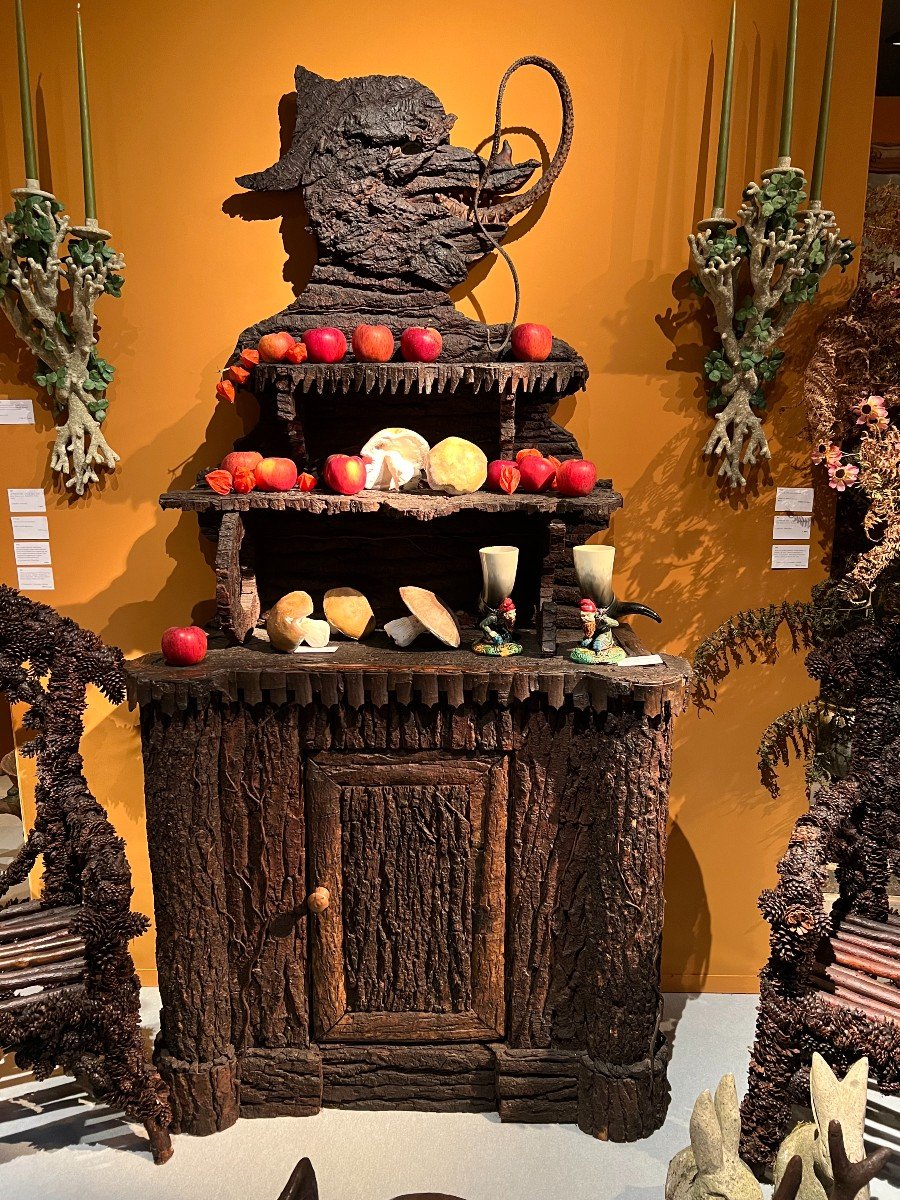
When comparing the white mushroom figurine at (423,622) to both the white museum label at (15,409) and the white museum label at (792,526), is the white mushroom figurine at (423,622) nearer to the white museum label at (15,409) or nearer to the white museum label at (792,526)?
the white museum label at (792,526)

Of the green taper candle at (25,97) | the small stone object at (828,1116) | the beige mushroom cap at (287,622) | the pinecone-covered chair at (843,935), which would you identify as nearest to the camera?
the small stone object at (828,1116)

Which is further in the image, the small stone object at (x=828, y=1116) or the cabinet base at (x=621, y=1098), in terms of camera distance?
the cabinet base at (x=621, y=1098)

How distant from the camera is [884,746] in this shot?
2.18 meters

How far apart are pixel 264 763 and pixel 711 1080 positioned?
4.61 feet

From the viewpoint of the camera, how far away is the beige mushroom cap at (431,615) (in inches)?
84.3

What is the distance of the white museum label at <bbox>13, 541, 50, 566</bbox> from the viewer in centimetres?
258

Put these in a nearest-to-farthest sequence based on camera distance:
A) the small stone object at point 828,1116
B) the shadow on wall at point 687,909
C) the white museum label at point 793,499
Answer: the small stone object at point 828,1116, the white museum label at point 793,499, the shadow on wall at point 687,909

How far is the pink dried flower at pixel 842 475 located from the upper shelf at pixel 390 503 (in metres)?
0.55

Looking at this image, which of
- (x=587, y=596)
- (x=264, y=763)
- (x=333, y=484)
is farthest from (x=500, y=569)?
(x=264, y=763)

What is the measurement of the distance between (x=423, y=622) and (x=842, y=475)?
1.11m

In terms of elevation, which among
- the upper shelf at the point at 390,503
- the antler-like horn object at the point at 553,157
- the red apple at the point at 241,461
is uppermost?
the antler-like horn object at the point at 553,157

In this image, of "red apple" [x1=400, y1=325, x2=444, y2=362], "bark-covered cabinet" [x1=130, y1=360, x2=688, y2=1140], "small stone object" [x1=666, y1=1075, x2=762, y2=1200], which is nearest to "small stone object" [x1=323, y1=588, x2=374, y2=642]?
"bark-covered cabinet" [x1=130, y1=360, x2=688, y2=1140]

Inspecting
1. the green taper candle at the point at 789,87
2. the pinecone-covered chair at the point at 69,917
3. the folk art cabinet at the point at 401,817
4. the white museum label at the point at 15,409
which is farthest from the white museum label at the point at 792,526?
the white museum label at the point at 15,409

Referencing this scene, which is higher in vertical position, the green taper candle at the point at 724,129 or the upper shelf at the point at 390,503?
the green taper candle at the point at 724,129
